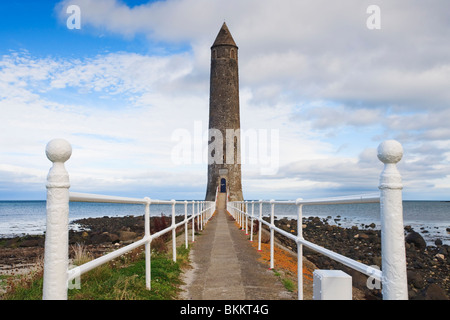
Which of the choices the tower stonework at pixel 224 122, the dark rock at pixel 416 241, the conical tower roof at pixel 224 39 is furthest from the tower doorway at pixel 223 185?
the dark rock at pixel 416 241

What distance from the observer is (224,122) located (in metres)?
36.8

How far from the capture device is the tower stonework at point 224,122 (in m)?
36.8

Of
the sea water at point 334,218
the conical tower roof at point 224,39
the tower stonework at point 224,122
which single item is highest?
the conical tower roof at point 224,39

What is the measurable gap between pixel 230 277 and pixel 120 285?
2.12 meters

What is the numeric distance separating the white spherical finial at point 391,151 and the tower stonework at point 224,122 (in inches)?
1347

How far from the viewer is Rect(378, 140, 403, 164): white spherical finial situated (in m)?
2.41

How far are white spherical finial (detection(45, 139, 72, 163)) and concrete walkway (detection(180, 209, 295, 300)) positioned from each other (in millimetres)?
3199

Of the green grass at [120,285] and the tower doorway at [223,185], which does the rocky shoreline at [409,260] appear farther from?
the tower doorway at [223,185]

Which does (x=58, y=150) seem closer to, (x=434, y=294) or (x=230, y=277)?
(x=230, y=277)

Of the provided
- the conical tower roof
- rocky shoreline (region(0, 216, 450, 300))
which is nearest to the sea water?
rocky shoreline (region(0, 216, 450, 300))

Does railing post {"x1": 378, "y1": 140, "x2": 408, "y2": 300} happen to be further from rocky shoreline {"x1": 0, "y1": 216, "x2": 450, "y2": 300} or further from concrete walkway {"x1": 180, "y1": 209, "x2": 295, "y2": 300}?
rocky shoreline {"x1": 0, "y1": 216, "x2": 450, "y2": 300}
